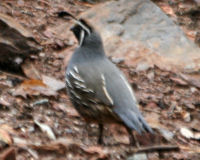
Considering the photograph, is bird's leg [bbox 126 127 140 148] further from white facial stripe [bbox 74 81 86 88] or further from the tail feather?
white facial stripe [bbox 74 81 86 88]

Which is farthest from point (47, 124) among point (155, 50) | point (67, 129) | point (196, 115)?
point (155, 50)

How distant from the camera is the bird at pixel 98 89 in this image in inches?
207

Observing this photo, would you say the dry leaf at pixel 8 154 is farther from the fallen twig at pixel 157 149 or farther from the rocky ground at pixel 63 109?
the fallen twig at pixel 157 149

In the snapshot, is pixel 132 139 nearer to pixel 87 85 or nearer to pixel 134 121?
pixel 134 121

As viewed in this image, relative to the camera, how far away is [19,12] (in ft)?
27.9

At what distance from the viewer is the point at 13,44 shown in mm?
6922

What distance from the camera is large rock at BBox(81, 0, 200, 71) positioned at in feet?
25.3

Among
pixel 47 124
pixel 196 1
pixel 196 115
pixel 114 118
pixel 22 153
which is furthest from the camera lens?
pixel 196 1

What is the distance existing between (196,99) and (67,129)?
2.18 meters

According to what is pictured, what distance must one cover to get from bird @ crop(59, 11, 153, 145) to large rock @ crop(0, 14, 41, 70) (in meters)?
1.22

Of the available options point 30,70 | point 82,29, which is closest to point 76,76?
point 82,29

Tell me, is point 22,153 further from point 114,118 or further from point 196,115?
point 196,115

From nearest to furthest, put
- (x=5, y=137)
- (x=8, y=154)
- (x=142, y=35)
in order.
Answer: (x=8, y=154), (x=5, y=137), (x=142, y=35)

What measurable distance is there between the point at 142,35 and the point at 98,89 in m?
2.81
